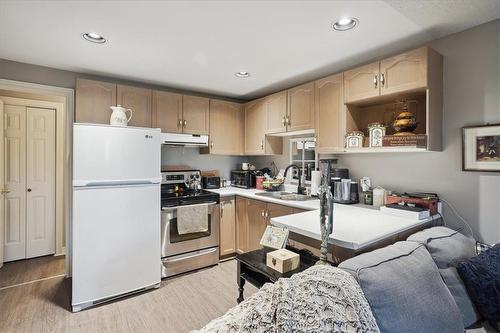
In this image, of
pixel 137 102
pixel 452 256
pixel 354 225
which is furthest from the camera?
pixel 137 102

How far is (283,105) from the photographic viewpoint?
3066 millimetres

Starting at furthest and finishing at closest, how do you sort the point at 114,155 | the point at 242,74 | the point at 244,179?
1. the point at 244,179
2. the point at 242,74
3. the point at 114,155

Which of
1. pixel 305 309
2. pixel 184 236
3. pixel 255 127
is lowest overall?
pixel 184 236

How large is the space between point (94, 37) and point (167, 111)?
121cm

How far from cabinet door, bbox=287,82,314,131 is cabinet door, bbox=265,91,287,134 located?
102mm

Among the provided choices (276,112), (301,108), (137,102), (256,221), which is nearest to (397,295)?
(256,221)

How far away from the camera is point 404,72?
6.34 ft

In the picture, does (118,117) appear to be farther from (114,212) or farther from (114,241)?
(114,241)

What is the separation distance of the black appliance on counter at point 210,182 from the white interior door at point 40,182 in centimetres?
201

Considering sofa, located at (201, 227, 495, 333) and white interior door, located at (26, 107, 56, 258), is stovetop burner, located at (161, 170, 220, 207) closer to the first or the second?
white interior door, located at (26, 107, 56, 258)

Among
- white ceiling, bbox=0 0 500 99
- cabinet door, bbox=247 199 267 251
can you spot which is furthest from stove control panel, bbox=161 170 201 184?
white ceiling, bbox=0 0 500 99

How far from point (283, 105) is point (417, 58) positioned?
57.8 inches

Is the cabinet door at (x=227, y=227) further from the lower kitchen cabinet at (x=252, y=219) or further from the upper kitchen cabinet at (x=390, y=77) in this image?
the upper kitchen cabinet at (x=390, y=77)

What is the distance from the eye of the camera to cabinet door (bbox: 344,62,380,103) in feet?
6.91
